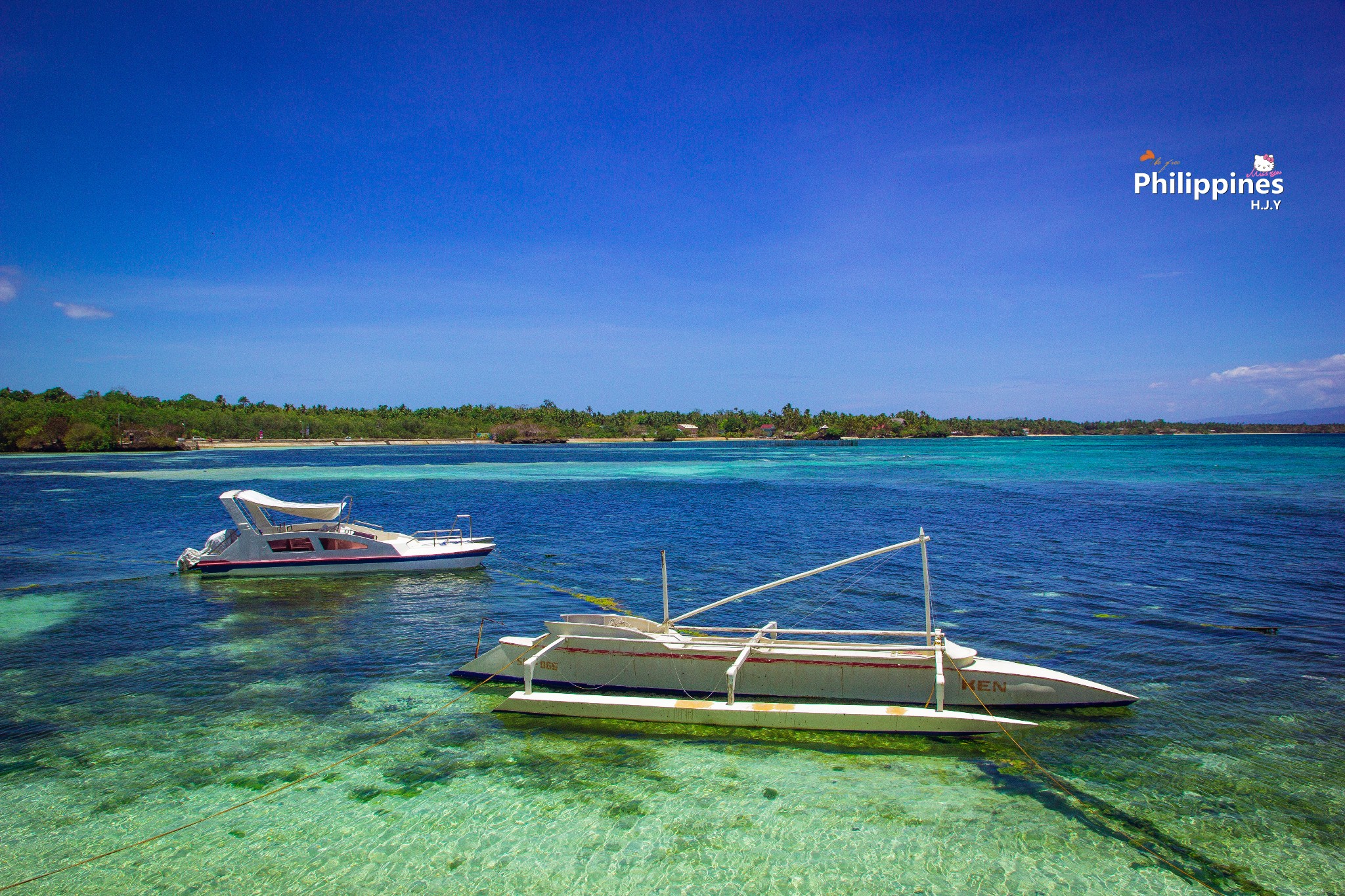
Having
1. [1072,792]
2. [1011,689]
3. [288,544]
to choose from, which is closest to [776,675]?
[1011,689]

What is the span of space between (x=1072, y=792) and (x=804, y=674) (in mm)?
4687

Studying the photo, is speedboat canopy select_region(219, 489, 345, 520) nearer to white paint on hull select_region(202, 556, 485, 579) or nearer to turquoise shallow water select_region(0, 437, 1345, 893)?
white paint on hull select_region(202, 556, 485, 579)

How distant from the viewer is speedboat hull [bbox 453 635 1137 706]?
12922 millimetres

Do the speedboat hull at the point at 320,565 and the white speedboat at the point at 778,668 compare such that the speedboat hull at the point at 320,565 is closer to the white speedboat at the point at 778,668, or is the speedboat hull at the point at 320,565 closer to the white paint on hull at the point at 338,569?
the white paint on hull at the point at 338,569

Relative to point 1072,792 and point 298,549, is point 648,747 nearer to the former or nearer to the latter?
point 1072,792

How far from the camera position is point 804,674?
44.4 ft

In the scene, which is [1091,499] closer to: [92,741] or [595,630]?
[595,630]

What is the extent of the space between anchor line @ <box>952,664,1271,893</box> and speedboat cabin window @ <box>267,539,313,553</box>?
23.3 m

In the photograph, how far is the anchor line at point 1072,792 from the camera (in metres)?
8.19

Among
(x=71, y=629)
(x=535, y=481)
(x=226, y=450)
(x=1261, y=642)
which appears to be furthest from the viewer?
(x=226, y=450)

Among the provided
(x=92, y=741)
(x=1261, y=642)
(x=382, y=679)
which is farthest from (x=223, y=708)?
(x=1261, y=642)

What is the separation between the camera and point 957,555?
98.2 feet

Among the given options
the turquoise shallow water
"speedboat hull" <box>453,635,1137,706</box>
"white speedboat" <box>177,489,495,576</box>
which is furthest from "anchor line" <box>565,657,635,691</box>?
"white speedboat" <box>177,489,495,576</box>

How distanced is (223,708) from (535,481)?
6107 centimetres
